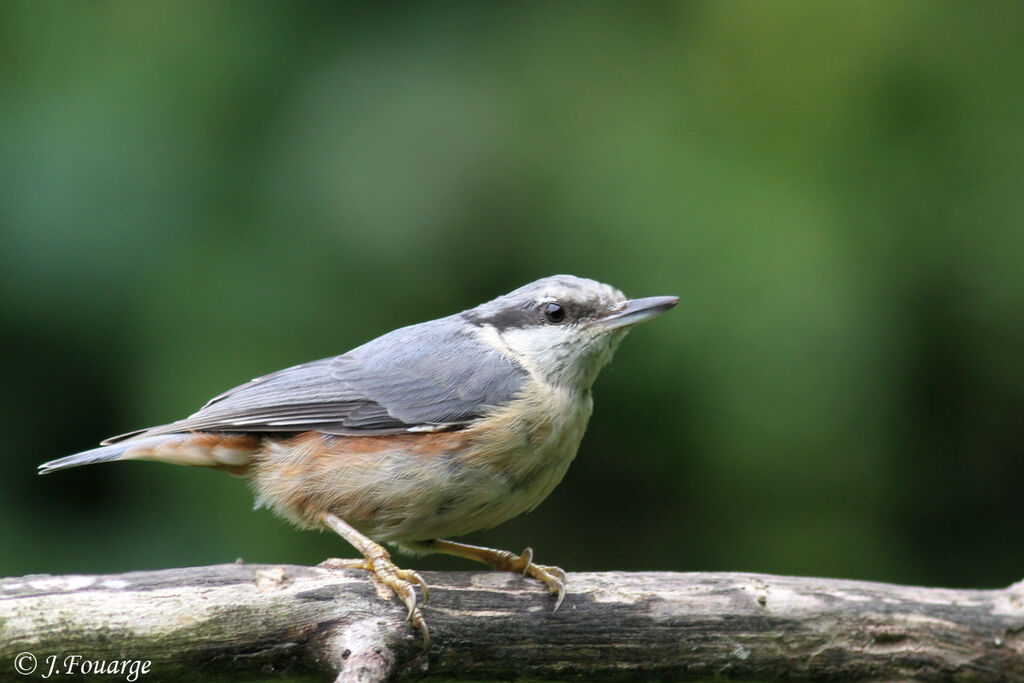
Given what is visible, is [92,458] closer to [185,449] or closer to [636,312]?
[185,449]

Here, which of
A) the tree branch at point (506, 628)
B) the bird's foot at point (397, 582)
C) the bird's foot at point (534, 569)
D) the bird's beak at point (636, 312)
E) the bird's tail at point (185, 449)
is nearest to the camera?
the tree branch at point (506, 628)

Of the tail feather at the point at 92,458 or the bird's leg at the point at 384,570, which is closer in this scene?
the bird's leg at the point at 384,570

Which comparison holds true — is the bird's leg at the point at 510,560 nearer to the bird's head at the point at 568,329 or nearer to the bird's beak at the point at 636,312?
the bird's head at the point at 568,329

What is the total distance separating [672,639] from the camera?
2824 mm

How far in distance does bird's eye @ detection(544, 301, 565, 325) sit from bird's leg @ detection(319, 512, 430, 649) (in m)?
0.84

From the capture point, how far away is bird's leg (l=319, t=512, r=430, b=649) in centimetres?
264

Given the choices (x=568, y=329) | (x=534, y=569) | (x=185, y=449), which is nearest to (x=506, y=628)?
(x=534, y=569)

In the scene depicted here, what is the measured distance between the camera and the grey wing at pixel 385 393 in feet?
9.80

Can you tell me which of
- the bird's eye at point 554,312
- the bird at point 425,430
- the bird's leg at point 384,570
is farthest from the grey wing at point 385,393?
the bird's leg at point 384,570

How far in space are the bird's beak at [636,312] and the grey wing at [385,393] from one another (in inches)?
11.9

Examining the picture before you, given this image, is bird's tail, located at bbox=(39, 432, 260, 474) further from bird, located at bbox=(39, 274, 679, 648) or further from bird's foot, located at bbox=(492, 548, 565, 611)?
bird's foot, located at bbox=(492, 548, 565, 611)

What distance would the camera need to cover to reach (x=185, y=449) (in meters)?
3.11

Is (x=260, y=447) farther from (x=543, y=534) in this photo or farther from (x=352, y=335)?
(x=543, y=534)

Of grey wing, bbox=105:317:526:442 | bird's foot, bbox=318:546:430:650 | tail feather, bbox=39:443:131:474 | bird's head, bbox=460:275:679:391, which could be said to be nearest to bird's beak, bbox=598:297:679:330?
bird's head, bbox=460:275:679:391
